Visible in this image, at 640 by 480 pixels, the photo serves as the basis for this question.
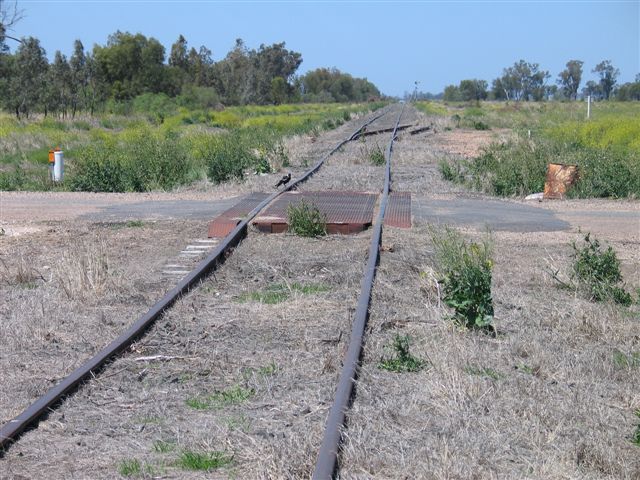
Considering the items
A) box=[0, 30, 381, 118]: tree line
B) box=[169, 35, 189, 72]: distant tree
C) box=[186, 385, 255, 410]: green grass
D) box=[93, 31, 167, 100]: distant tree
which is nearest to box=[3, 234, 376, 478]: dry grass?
box=[186, 385, 255, 410]: green grass

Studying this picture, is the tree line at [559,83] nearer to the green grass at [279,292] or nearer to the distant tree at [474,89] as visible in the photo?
the distant tree at [474,89]

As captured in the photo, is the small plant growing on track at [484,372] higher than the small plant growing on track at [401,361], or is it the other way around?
the small plant growing on track at [401,361]

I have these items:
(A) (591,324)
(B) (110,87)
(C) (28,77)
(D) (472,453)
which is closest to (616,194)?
(A) (591,324)

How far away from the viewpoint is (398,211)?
15.8m

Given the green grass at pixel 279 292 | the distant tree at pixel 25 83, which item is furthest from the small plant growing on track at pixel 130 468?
the distant tree at pixel 25 83

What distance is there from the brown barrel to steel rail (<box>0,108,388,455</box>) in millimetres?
8166

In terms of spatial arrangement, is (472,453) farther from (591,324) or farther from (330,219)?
(330,219)

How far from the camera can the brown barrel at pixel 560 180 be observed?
62.0ft

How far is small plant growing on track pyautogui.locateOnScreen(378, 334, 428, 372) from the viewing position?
7293 millimetres

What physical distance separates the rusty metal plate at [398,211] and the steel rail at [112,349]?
262cm

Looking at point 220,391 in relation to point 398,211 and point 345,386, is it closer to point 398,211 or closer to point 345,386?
point 345,386

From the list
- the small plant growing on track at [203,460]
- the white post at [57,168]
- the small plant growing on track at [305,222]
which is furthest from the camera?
the white post at [57,168]

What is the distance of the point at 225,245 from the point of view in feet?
39.5

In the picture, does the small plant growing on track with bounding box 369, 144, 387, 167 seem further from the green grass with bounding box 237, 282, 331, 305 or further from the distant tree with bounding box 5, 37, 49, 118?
the distant tree with bounding box 5, 37, 49, 118
